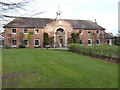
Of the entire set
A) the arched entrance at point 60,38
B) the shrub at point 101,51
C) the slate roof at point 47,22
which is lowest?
the shrub at point 101,51

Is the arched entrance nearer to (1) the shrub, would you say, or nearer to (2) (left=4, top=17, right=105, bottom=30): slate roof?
(2) (left=4, top=17, right=105, bottom=30): slate roof

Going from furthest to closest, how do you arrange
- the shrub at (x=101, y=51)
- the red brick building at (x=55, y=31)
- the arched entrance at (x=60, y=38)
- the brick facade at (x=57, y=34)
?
the arched entrance at (x=60, y=38) → the brick facade at (x=57, y=34) → the red brick building at (x=55, y=31) → the shrub at (x=101, y=51)

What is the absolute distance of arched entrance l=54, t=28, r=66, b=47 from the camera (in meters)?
40.6

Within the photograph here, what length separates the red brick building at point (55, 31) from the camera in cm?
3800

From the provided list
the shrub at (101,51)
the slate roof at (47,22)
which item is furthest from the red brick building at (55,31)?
the shrub at (101,51)

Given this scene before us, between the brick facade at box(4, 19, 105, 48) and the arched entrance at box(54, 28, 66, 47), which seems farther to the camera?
the arched entrance at box(54, 28, 66, 47)

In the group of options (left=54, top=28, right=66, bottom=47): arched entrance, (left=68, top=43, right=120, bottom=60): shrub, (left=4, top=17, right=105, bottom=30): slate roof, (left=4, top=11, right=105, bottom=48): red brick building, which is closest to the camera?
(left=68, top=43, right=120, bottom=60): shrub

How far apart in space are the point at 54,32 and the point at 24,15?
34.3 metres

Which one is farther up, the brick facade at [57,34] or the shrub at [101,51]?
the brick facade at [57,34]

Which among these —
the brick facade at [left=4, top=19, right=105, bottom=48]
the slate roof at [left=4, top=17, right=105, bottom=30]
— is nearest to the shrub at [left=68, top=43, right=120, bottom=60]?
the brick facade at [left=4, top=19, right=105, bottom=48]

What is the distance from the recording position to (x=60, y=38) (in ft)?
135

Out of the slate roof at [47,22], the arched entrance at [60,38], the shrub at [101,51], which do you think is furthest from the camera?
the arched entrance at [60,38]

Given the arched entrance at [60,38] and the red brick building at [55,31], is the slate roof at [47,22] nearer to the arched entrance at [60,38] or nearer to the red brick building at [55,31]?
the red brick building at [55,31]

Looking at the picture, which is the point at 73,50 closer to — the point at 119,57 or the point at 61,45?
the point at 119,57
